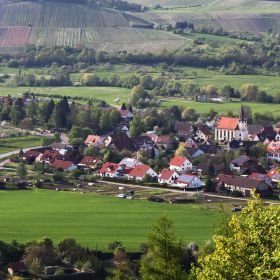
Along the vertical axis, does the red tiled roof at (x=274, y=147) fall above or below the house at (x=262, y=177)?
above

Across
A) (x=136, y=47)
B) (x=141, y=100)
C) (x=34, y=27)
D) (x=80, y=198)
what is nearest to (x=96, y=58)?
(x=136, y=47)

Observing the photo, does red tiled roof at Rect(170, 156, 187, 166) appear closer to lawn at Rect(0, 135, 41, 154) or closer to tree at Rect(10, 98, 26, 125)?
lawn at Rect(0, 135, 41, 154)

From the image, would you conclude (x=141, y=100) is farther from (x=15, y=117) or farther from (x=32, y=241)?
(x=32, y=241)

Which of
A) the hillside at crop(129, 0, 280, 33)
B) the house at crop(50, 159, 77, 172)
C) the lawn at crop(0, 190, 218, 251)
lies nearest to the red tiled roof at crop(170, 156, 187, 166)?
the house at crop(50, 159, 77, 172)

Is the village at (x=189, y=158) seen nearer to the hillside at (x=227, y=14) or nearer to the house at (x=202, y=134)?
the house at (x=202, y=134)

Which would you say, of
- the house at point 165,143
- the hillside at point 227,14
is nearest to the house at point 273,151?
the house at point 165,143
